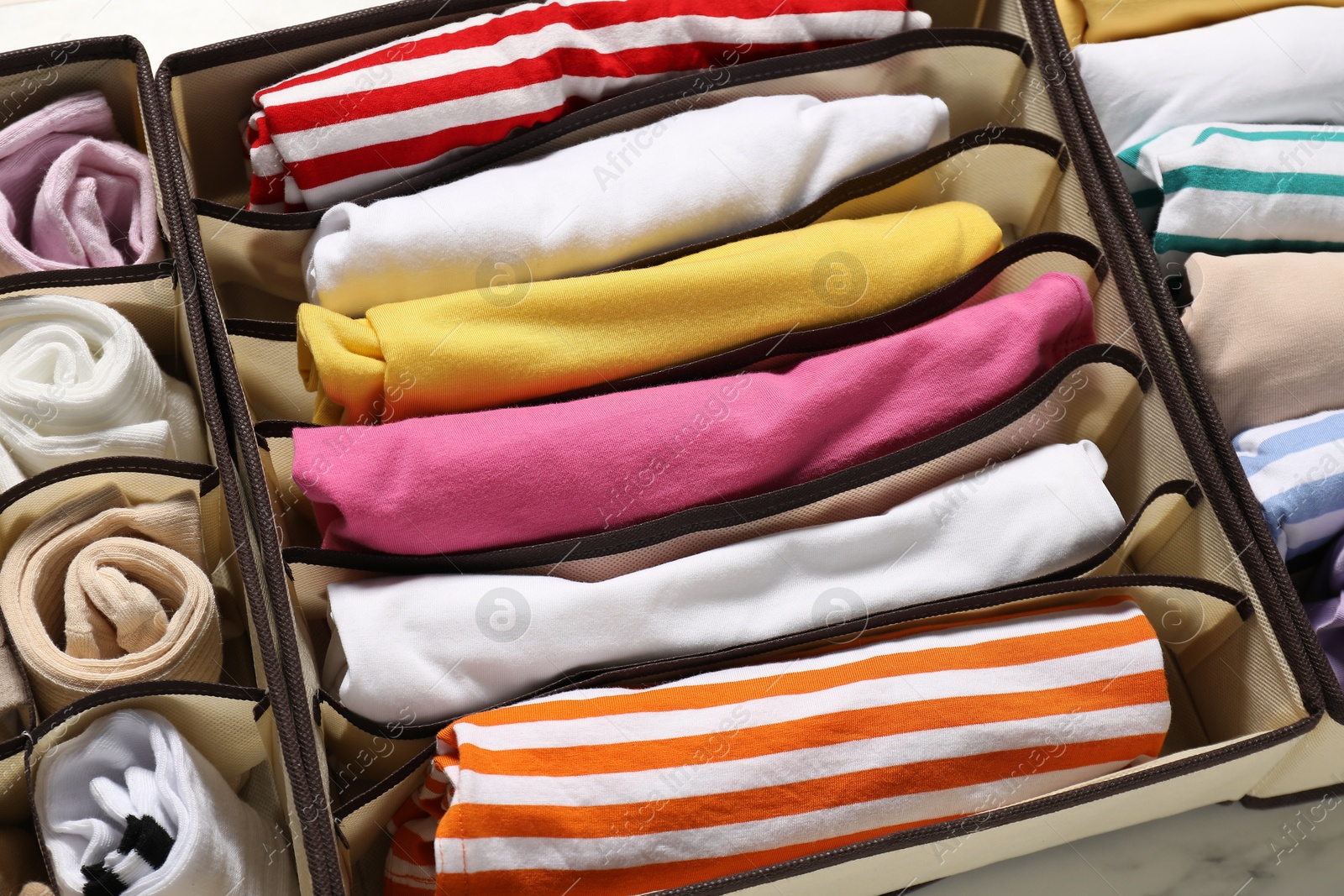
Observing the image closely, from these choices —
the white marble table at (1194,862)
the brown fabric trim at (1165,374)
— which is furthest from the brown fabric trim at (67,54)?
the white marble table at (1194,862)

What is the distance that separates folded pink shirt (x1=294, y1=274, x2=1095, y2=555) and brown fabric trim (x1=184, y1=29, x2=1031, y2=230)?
0.60ft

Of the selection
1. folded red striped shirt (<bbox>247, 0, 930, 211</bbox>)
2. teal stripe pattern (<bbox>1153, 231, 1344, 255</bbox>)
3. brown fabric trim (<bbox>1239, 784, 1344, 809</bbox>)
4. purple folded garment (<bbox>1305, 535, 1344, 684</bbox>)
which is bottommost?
brown fabric trim (<bbox>1239, 784, 1344, 809</bbox>)

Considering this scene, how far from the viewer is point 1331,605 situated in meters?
0.72

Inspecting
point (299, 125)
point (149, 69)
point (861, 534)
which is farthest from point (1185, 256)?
point (149, 69)

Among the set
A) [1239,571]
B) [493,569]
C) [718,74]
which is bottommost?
[1239,571]

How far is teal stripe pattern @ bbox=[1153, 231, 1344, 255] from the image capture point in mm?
789

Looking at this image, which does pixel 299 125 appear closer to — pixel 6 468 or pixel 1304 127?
pixel 6 468

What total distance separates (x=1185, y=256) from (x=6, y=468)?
0.79 meters

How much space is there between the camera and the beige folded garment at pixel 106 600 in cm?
61

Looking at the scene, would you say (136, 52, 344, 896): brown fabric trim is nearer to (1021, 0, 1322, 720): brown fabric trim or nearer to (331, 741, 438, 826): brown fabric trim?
(331, 741, 438, 826): brown fabric trim

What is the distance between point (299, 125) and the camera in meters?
0.73

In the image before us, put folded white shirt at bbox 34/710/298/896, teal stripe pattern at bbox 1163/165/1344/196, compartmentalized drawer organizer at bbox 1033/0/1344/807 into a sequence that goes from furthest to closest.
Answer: teal stripe pattern at bbox 1163/165/1344/196
compartmentalized drawer organizer at bbox 1033/0/1344/807
folded white shirt at bbox 34/710/298/896

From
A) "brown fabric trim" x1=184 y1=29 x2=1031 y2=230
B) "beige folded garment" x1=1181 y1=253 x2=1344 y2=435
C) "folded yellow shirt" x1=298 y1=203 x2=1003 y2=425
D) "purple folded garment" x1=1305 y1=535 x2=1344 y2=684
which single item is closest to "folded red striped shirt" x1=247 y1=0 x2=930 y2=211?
"brown fabric trim" x1=184 y1=29 x2=1031 y2=230

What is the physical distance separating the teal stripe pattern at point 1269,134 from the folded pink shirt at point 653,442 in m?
0.19
